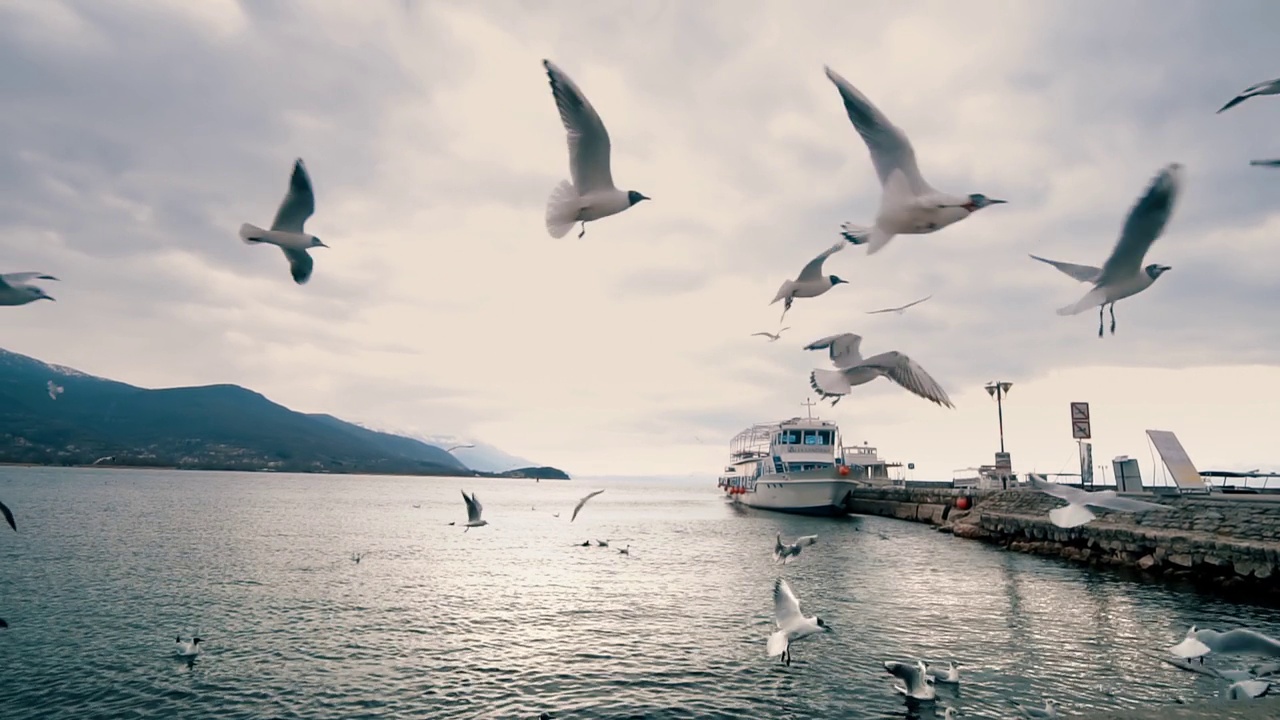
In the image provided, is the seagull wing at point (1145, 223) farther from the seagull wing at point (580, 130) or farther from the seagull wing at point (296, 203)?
the seagull wing at point (296, 203)

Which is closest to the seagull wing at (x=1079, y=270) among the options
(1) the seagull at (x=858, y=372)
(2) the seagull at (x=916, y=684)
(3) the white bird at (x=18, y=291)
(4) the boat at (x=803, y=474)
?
(1) the seagull at (x=858, y=372)

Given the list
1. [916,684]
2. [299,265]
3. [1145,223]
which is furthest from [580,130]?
[916,684]

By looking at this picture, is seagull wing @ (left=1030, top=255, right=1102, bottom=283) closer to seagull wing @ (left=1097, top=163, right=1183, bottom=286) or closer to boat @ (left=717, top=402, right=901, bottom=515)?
seagull wing @ (left=1097, top=163, right=1183, bottom=286)

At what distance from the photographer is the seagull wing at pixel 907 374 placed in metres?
7.98

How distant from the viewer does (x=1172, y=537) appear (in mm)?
22891

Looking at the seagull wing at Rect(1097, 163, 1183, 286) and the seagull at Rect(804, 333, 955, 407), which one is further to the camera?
the seagull at Rect(804, 333, 955, 407)

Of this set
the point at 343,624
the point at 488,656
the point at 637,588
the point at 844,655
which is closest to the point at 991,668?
the point at 844,655

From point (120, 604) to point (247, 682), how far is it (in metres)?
10.4

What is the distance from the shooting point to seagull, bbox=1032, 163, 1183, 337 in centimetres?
611

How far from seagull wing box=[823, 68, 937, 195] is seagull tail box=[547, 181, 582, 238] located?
2.80m

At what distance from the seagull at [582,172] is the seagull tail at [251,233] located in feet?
11.4

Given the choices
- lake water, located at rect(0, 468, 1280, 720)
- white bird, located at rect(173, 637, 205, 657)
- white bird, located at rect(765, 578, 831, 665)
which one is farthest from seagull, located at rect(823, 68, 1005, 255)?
white bird, located at rect(173, 637, 205, 657)

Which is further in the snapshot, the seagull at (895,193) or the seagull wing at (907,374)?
the seagull wing at (907,374)

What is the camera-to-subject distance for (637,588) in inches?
962
